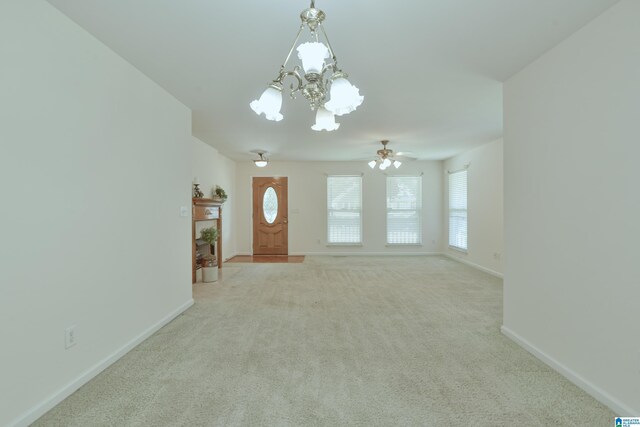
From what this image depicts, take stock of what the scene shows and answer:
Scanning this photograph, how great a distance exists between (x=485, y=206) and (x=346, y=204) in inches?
→ 125

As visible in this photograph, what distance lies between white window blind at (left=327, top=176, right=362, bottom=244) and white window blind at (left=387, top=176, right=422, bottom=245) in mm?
786

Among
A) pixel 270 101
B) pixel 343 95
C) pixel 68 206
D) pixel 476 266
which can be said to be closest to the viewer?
pixel 343 95

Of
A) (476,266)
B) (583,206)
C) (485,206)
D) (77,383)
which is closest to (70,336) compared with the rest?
(77,383)

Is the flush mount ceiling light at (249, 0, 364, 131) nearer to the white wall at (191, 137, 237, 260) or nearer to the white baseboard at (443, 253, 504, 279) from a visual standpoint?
the white wall at (191, 137, 237, 260)

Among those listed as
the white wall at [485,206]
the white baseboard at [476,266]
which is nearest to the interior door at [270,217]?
the white baseboard at [476,266]

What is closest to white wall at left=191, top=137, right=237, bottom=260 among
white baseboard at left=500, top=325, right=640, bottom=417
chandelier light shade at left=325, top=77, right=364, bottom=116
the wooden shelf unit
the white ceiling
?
the wooden shelf unit

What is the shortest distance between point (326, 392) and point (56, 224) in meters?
2.00

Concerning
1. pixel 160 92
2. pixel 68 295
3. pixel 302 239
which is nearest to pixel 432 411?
pixel 68 295

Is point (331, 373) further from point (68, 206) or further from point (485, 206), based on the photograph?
point (485, 206)

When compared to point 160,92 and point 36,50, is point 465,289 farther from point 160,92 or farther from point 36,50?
point 36,50

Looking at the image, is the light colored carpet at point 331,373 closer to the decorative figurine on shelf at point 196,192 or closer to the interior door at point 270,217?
the decorative figurine on shelf at point 196,192

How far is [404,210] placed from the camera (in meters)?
7.65

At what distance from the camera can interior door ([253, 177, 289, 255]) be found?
25.1 ft

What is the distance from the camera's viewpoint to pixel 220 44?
2.19 metres
